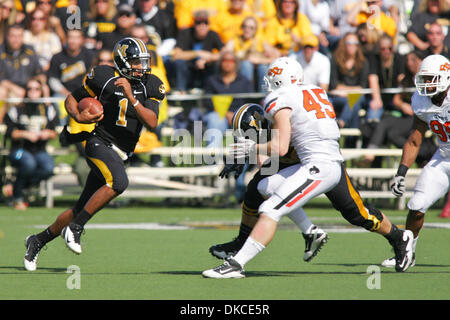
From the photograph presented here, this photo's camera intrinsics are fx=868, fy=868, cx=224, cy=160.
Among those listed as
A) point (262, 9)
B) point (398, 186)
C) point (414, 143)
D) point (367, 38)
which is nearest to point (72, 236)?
point (398, 186)

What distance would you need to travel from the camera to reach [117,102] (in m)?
7.00

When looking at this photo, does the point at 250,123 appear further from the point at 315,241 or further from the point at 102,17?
the point at 102,17

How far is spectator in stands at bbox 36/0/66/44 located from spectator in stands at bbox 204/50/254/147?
287 cm

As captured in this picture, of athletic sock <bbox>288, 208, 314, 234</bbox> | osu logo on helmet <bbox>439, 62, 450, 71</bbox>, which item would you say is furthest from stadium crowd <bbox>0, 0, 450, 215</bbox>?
athletic sock <bbox>288, 208, 314, 234</bbox>

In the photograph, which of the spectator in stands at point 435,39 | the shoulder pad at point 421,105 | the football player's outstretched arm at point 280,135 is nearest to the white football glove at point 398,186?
the shoulder pad at point 421,105

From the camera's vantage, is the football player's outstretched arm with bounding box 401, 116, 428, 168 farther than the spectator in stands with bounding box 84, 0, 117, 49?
No

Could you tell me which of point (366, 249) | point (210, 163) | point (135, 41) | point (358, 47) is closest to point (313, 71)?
point (358, 47)

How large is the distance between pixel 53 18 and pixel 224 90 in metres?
3.36

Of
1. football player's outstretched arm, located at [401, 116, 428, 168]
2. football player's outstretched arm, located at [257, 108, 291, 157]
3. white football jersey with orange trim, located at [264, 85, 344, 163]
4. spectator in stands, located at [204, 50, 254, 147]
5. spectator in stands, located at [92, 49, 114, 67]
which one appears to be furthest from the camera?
spectator in stands, located at [204, 50, 254, 147]

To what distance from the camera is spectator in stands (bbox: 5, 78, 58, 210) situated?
40.3ft

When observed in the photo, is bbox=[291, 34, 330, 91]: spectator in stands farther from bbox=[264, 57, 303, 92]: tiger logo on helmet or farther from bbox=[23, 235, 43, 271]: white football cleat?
bbox=[23, 235, 43, 271]: white football cleat

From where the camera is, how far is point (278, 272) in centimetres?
670

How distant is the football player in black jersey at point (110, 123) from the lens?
677cm

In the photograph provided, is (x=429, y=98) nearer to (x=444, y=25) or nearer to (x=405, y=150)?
(x=405, y=150)
